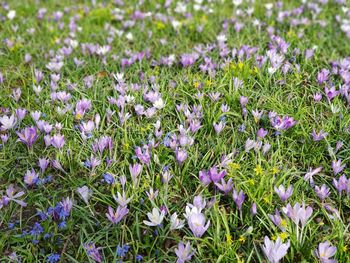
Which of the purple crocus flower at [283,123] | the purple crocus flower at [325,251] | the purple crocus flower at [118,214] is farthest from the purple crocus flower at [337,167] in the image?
the purple crocus flower at [118,214]

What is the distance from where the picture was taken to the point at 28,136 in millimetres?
2824

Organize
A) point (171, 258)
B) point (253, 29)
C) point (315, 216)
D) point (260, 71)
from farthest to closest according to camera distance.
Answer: point (253, 29), point (260, 71), point (315, 216), point (171, 258)

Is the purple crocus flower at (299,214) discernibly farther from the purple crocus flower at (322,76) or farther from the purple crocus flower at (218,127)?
the purple crocus flower at (322,76)

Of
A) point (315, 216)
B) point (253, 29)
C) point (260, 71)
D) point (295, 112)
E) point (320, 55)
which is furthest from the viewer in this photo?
point (253, 29)

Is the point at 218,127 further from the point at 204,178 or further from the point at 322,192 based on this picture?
the point at 322,192

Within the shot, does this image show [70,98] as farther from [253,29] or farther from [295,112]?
[253,29]

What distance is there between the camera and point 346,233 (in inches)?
90.8

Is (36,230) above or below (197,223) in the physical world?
below

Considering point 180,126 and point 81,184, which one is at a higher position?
point 180,126

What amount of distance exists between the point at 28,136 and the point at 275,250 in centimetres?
178

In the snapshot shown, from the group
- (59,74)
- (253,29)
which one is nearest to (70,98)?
(59,74)

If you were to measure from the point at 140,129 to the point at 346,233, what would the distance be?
1.51 m

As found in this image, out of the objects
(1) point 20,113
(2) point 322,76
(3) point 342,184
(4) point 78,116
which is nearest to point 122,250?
(4) point 78,116

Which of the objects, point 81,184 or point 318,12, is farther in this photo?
point 318,12
